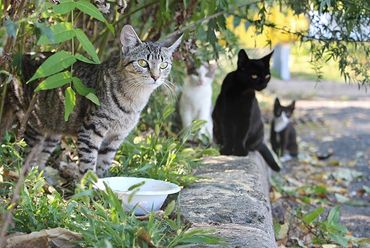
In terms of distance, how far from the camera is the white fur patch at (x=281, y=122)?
794cm

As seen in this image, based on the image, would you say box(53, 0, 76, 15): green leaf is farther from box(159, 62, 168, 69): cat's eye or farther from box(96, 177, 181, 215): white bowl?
box(159, 62, 168, 69): cat's eye

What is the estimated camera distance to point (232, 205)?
3.59 m

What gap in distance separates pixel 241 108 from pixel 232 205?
230 cm

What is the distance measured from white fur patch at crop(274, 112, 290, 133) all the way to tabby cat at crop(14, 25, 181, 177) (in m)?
3.79

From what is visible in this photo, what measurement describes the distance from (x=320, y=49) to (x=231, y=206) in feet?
4.32

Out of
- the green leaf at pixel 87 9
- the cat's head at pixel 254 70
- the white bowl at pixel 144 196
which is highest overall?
the green leaf at pixel 87 9

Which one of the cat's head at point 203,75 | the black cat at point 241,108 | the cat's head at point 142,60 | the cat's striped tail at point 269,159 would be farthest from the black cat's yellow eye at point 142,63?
the cat's head at point 203,75

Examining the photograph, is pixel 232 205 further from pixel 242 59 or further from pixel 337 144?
pixel 337 144

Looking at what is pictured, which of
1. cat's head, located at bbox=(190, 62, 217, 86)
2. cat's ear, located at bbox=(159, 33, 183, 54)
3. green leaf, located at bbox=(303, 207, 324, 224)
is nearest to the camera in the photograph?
cat's ear, located at bbox=(159, 33, 183, 54)

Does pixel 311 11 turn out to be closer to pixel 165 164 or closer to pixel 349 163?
pixel 165 164

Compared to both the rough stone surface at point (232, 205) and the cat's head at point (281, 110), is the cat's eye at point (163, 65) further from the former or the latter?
the cat's head at point (281, 110)

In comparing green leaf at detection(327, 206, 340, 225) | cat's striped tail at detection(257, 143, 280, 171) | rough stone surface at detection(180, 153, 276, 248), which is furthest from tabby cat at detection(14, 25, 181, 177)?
cat's striped tail at detection(257, 143, 280, 171)

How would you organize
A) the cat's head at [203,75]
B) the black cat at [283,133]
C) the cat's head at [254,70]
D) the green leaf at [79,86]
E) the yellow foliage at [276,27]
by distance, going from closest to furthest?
1. the green leaf at [79,86]
2. the yellow foliage at [276,27]
3. the cat's head at [254,70]
4. the cat's head at [203,75]
5. the black cat at [283,133]

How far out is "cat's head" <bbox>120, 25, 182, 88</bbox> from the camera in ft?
13.3
